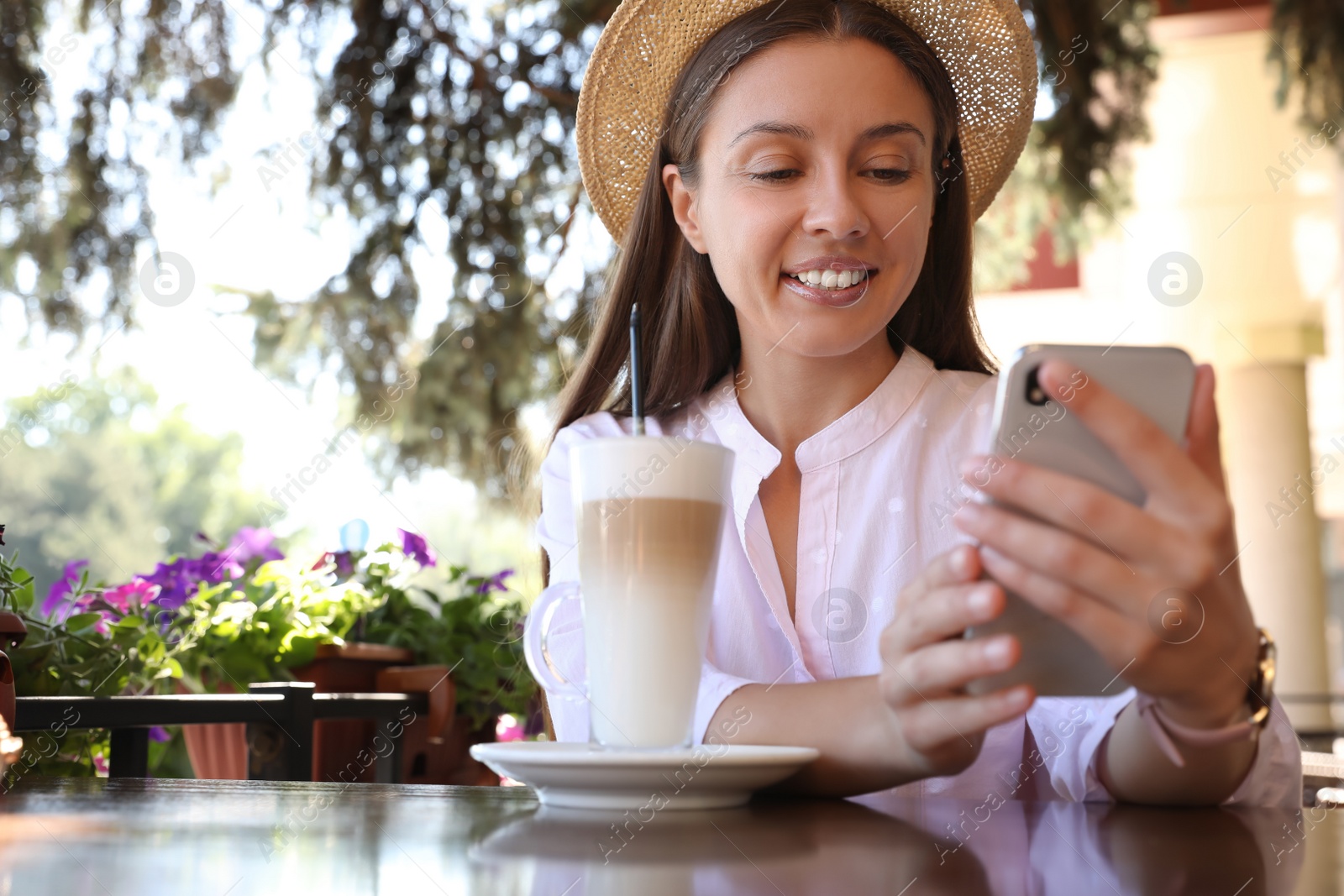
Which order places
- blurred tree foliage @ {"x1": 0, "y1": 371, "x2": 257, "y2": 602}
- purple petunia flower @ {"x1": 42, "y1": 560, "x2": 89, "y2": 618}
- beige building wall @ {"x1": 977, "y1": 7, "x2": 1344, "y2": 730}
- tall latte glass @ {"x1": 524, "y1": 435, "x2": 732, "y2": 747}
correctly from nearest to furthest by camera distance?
tall latte glass @ {"x1": 524, "y1": 435, "x2": 732, "y2": 747}
purple petunia flower @ {"x1": 42, "y1": 560, "x2": 89, "y2": 618}
beige building wall @ {"x1": 977, "y1": 7, "x2": 1344, "y2": 730}
blurred tree foliage @ {"x1": 0, "y1": 371, "x2": 257, "y2": 602}

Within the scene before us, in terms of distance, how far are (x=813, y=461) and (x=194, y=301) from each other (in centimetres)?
360

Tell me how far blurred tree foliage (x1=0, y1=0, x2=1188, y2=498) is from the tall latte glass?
10.00ft

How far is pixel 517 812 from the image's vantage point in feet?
Answer: 2.60

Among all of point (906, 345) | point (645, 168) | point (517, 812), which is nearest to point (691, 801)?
point (517, 812)

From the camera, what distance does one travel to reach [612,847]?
2.11 ft

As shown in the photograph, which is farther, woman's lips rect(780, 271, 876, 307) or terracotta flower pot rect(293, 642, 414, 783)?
terracotta flower pot rect(293, 642, 414, 783)

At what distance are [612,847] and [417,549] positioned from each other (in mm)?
1815

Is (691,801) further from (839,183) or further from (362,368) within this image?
(362,368)

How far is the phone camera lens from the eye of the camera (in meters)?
0.72

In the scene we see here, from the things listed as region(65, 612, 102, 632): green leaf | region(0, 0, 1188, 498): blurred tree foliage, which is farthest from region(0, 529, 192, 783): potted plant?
region(0, 0, 1188, 498): blurred tree foliage

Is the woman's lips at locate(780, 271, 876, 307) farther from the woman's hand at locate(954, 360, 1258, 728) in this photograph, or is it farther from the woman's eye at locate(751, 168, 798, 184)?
the woman's hand at locate(954, 360, 1258, 728)

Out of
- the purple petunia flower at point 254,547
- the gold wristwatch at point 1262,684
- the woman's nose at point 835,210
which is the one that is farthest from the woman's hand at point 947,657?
the purple petunia flower at point 254,547

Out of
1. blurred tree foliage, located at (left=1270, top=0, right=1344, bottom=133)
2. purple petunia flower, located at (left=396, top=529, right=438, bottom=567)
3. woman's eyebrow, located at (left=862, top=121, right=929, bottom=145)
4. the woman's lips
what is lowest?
purple petunia flower, located at (left=396, top=529, right=438, bottom=567)

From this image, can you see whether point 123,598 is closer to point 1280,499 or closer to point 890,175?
point 890,175
